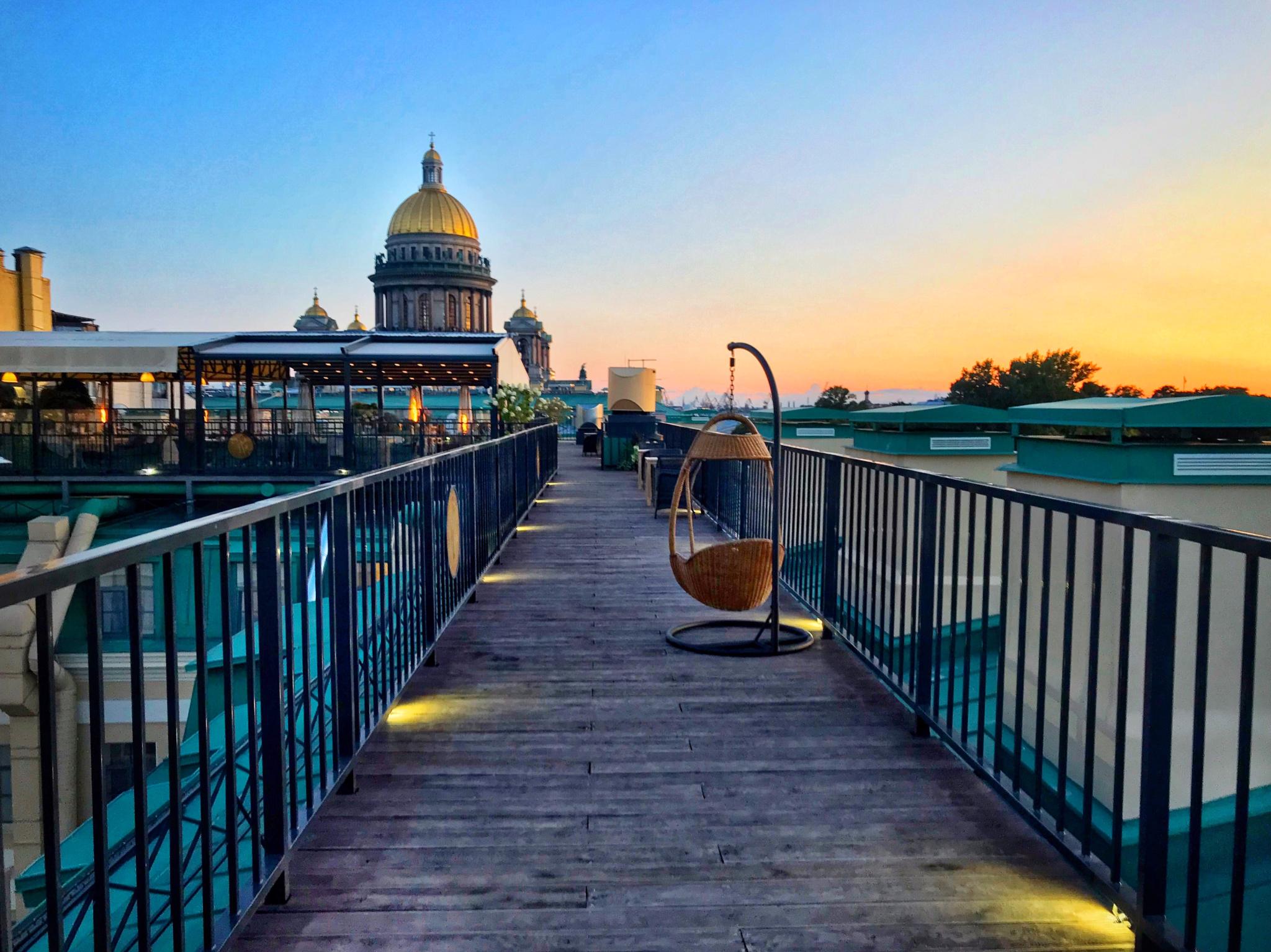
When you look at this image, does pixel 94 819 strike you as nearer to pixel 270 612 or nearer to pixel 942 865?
pixel 270 612

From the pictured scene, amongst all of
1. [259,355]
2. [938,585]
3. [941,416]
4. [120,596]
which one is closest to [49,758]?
[120,596]

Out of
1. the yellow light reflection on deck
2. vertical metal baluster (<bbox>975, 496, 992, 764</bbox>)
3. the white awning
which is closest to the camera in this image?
vertical metal baluster (<bbox>975, 496, 992, 764</bbox>)

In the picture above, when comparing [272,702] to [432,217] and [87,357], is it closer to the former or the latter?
[87,357]

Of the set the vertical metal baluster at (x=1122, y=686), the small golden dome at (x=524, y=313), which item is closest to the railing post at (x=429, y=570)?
the vertical metal baluster at (x=1122, y=686)

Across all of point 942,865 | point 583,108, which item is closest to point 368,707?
point 942,865

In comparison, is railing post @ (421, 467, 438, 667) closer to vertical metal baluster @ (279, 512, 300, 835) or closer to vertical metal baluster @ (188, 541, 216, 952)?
vertical metal baluster @ (279, 512, 300, 835)

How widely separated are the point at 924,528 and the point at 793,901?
5.21 ft

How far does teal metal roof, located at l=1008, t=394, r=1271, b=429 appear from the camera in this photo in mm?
7852

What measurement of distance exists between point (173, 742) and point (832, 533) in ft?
12.2

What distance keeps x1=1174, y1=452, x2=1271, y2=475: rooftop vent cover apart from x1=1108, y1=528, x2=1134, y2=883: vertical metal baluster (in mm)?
7377

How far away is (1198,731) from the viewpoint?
1.63m

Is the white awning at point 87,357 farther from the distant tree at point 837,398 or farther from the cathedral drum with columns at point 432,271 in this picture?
the cathedral drum with columns at point 432,271

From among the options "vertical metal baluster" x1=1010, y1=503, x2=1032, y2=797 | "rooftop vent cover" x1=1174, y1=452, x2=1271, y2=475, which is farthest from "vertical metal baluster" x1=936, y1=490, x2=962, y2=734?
"rooftop vent cover" x1=1174, y1=452, x2=1271, y2=475

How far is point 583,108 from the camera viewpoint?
32.1 meters
